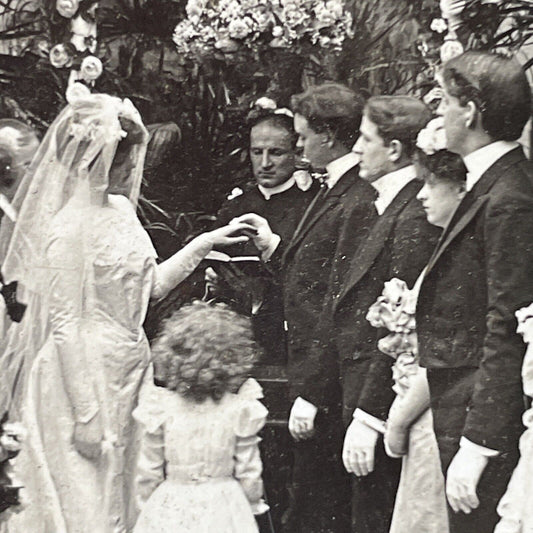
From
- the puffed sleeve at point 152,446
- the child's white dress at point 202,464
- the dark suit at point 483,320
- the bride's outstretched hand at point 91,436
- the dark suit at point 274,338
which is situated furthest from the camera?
the bride's outstretched hand at point 91,436

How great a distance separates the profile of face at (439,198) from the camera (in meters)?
5.43

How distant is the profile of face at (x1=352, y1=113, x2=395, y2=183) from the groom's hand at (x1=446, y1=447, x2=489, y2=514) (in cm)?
112

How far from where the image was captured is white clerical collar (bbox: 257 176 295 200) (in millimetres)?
5680

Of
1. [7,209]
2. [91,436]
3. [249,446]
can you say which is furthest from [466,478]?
[7,209]

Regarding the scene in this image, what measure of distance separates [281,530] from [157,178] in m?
1.50

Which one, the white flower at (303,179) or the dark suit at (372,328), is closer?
the dark suit at (372,328)

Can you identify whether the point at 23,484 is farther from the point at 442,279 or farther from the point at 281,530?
the point at 442,279

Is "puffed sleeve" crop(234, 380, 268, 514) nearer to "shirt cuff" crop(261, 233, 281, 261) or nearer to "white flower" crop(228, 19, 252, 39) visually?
"shirt cuff" crop(261, 233, 281, 261)

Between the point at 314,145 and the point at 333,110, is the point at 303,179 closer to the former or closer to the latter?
the point at 314,145

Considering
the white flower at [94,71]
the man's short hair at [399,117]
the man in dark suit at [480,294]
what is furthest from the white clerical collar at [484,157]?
the white flower at [94,71]

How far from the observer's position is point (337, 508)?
5.64 metres

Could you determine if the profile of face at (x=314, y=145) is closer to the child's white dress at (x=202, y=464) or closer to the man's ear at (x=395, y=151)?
the man's ear at (x=395, y=151)

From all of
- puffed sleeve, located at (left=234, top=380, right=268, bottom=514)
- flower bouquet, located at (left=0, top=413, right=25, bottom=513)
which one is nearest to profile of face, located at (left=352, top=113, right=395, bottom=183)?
puffed sleeve, located at (left=234, top=380, right=268, bottom=514)

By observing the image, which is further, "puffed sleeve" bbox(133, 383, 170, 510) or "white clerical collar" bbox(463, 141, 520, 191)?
"puffed sleeve" bbox(133, 383, 170, 510)
